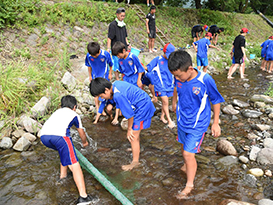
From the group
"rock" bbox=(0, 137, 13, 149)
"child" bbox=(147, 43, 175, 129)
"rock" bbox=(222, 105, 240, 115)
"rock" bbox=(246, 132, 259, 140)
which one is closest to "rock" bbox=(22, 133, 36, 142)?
"rock" bbox=(0, 137, 13, 149)

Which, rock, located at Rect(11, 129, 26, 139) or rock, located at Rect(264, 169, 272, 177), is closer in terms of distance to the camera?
rock, located at Rect(264, 169, 272, 177)

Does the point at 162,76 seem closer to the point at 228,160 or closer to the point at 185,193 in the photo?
the point at 228,160

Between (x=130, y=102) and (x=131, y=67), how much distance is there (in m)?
1.60

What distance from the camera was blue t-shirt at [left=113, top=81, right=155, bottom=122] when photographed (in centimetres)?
269

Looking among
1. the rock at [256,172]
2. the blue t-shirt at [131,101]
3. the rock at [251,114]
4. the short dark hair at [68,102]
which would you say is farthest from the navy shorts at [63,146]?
the rock at [251,114]

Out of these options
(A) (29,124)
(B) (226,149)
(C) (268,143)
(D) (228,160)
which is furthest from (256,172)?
(A) (29,124)

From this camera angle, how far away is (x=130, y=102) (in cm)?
286

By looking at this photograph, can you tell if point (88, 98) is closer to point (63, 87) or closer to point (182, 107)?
point (63, 87)

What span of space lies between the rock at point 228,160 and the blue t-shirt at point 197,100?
1.16m

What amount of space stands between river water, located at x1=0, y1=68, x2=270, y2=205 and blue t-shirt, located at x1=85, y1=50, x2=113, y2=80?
141cm

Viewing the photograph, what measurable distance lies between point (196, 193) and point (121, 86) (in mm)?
1799

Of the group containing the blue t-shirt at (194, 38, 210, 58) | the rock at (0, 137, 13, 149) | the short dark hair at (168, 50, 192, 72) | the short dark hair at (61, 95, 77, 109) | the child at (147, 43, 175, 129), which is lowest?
the rock at (0, 137, 13, 149)

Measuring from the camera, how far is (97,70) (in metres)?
4.68

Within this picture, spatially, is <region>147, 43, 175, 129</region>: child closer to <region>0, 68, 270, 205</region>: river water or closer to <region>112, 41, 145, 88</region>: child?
<region>112, 41, 145, 88</region>: child
